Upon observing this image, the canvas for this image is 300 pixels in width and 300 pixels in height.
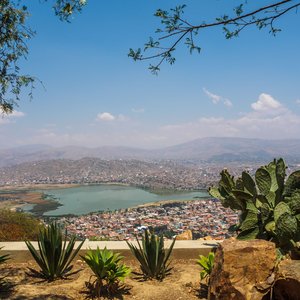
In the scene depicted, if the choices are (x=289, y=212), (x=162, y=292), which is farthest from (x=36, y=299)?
(x=289, y=212)

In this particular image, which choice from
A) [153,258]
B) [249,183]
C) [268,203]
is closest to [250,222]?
[268,203]

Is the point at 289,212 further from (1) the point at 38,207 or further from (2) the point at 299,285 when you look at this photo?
(1) the point at 38,207

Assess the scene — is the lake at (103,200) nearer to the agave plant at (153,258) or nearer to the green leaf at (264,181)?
the agave plant at (153,258)

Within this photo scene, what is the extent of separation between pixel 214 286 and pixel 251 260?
49 centimetres

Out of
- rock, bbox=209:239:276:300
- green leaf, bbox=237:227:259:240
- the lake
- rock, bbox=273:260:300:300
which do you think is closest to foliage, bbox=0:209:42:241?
green leaf, bbox=237:227:259:240

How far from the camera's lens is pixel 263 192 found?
4.68m

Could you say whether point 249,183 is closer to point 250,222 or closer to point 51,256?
point 250,222

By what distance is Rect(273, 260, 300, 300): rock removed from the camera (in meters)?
3.22

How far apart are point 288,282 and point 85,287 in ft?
8.36

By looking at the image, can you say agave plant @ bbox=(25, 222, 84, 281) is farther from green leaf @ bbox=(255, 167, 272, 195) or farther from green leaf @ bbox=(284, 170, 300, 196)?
green leaf @ bbox=(284, 170, 300, 196)

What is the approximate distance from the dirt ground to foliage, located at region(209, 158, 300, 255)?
37.6 inches

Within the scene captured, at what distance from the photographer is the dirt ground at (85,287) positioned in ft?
13.9

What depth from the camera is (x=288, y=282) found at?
3.26m

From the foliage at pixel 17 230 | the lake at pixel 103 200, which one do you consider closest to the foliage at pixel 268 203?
the foliage at pixel 17 230
